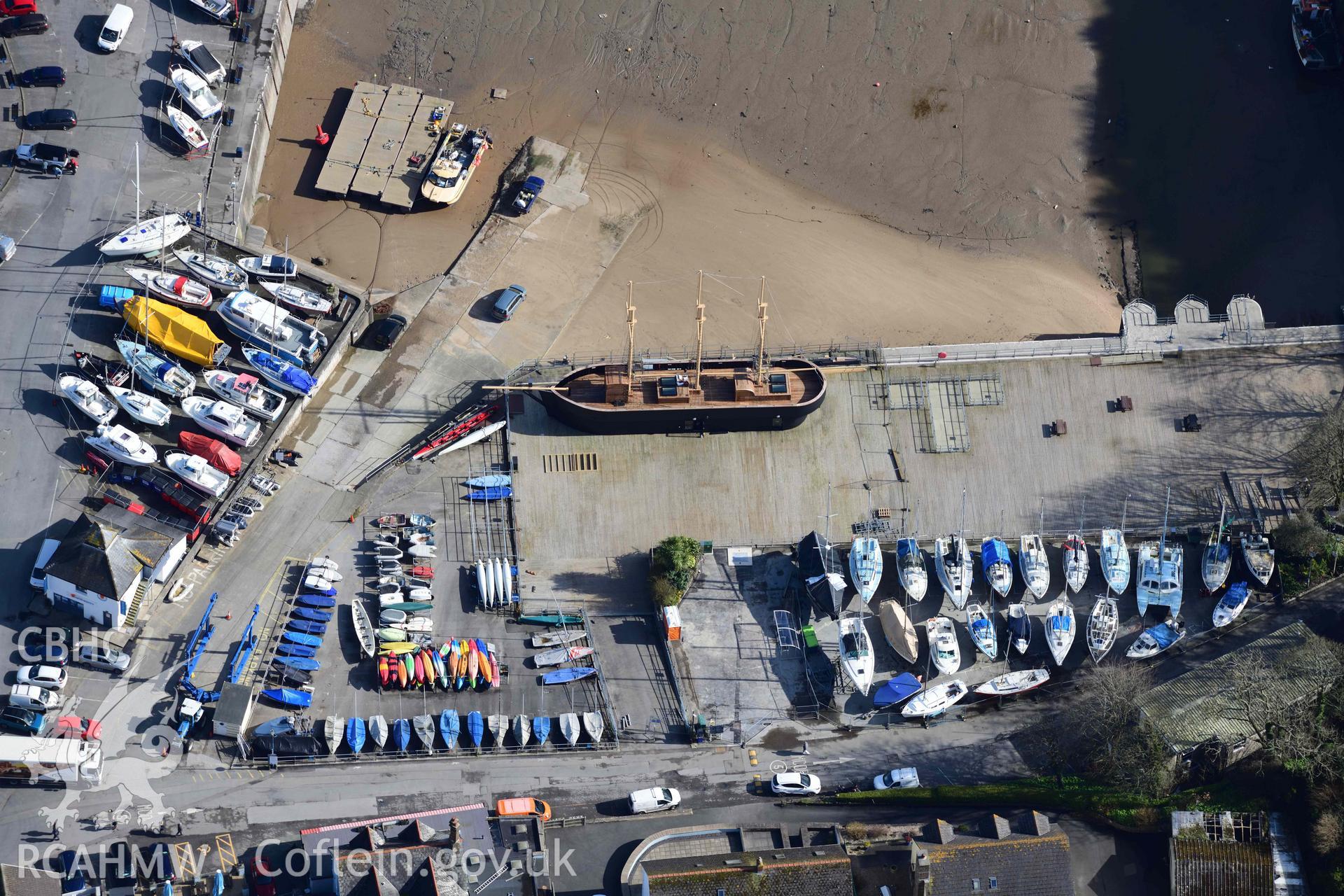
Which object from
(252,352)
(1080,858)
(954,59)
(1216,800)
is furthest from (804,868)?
(954,59)

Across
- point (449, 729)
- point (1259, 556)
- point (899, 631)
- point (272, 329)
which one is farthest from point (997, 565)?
point (272, 329)

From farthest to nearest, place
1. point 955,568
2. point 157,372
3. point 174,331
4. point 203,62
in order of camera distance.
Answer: point 203,62 → point 174,331 → point 157,372 → point 955,568

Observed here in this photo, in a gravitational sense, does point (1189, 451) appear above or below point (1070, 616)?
above

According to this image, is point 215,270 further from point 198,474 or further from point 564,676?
point 564,676

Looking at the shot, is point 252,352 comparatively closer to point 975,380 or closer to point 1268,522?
point 975,380

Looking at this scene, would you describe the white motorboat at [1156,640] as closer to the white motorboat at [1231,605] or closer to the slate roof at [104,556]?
the white motorboat at [1231,605]

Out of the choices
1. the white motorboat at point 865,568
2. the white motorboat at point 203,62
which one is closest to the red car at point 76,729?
the white motorboat at point 865,568

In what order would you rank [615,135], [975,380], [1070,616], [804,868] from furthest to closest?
[615,135] < [975,380] < [1070,616] < [804,868]
